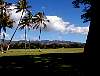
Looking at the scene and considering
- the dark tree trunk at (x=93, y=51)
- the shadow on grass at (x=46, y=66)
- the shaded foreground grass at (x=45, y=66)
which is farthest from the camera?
the shadow on grass at (x=46, y=66)

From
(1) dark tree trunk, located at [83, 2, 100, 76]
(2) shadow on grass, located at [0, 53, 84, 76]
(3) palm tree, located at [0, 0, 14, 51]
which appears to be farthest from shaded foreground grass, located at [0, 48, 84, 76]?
(3) palm tree, located at [0, 0, 14, 51]

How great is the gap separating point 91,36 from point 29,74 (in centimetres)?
576

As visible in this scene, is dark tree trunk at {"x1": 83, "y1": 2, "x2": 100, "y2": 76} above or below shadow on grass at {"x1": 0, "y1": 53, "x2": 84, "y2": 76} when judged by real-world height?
above

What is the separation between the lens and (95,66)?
13.3m

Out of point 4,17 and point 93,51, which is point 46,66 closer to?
point 93,51

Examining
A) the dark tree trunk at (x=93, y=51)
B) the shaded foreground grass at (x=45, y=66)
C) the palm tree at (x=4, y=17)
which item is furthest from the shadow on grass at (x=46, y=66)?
the palm tree at (x=4, y=17)

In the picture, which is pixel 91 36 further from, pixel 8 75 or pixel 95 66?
pixel 8 75

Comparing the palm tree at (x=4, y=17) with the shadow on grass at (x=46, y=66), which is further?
the palm tree at (x=4, y=17)

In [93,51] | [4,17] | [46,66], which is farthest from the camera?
[4,17]

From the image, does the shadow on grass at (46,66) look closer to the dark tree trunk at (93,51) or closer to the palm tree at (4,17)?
the dark tree trunk at (93,51)

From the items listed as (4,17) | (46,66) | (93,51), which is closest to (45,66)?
(46,66)

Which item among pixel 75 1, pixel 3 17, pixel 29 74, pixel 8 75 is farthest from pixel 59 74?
pixel 3 17

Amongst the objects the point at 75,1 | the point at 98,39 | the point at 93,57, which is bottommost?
the point at 93,57

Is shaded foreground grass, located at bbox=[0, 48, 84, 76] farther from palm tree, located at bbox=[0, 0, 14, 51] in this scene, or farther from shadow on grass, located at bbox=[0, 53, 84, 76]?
palm tree, located at bbox=[0, 0, 14, 51]
